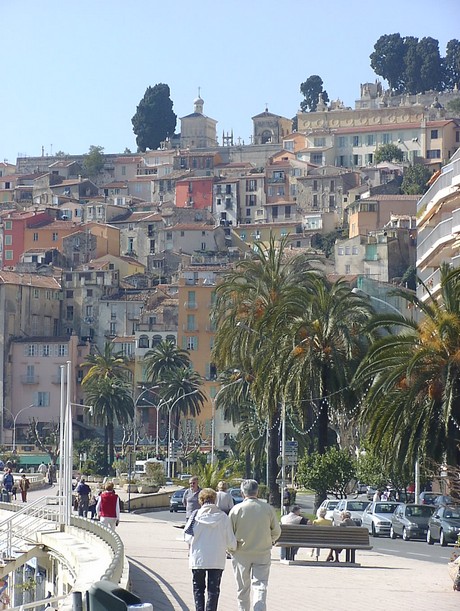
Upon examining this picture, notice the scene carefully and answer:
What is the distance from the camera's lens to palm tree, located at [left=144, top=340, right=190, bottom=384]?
12344 cm

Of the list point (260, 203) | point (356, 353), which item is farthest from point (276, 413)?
point (260, 203)

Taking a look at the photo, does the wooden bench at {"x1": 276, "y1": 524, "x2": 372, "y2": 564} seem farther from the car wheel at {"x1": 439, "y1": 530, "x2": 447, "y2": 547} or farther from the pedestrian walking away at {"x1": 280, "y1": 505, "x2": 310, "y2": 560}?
the car wheel at {"x1": 439, "y1": 530, "x2": 447, "y2": 547}

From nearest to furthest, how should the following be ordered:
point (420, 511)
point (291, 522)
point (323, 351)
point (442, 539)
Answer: point (291, 522), point (442, 539), point (420, 511), point (323, 351)

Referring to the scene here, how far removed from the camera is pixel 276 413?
174ft

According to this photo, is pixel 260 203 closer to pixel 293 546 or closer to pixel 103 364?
pixel 103 364

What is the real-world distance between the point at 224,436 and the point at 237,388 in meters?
45.4

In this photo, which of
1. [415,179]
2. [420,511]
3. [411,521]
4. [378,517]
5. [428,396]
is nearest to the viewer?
[428,396]

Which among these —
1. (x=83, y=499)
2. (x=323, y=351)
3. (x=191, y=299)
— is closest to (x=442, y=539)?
(x=323, y=351)

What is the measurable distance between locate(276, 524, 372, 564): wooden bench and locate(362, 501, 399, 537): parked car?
711 inches

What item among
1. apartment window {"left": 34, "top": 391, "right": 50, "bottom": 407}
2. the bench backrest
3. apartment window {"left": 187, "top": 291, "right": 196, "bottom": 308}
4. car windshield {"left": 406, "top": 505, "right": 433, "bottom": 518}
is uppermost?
apartment window {"left": 187, "top": 291, "right": 196, "bottom": 308}

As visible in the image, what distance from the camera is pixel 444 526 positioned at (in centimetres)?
3859

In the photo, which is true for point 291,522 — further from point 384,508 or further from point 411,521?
point 384,508

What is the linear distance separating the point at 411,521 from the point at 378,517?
2.74 m

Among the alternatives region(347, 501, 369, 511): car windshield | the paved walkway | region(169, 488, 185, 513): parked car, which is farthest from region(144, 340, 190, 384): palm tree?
the paved walkway
